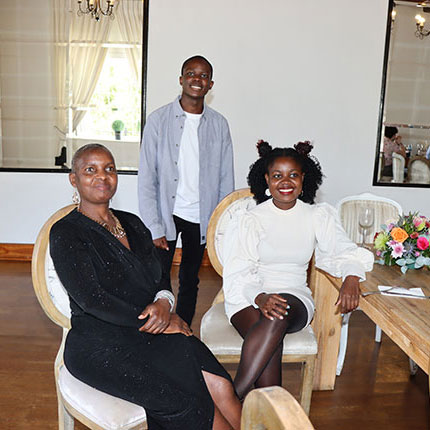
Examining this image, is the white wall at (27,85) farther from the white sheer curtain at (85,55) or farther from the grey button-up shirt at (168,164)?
the grey button-up shirt at (168,164)

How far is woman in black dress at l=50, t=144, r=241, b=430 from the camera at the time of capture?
5.20 feet

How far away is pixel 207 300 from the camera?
4.02 meters

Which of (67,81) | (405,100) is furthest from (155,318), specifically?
(405,100)

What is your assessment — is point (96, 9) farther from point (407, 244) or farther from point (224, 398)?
point (224, 398)

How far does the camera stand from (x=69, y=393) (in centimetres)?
165

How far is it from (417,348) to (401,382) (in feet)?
4.83

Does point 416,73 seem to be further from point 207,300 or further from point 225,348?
point 225,348

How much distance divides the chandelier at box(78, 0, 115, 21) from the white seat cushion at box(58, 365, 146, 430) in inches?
155

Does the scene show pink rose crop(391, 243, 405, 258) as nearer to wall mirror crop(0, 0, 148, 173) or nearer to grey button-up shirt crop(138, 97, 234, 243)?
grey button-up shirt crop(138, 97, 234, 243)

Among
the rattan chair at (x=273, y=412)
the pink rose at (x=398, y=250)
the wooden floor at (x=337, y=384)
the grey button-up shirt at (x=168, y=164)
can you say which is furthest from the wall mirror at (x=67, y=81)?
the rattan chair at (x=273, y=412)

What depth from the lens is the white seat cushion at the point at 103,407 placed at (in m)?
1.54

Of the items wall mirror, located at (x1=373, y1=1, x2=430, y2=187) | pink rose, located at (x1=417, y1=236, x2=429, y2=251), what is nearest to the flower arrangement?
pink rose, located at (x1=417, y1=236, x2=429, y2=251)

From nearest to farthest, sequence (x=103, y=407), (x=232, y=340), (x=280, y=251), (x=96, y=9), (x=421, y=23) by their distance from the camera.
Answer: (x=103, y=407), (x=232, y=340), (x=280, y=251), (x=96, y=9), (x=421, y=23)

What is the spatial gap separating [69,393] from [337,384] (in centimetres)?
159
